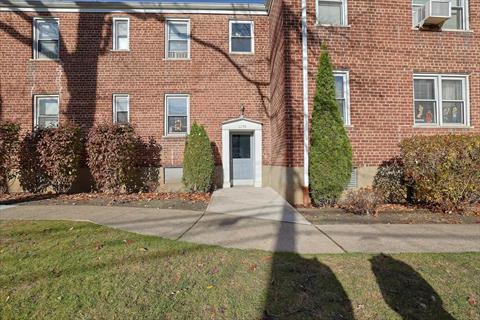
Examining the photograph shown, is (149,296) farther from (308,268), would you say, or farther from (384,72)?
(384,72)

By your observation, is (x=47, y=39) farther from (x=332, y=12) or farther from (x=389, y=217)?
(x=389, y=217)

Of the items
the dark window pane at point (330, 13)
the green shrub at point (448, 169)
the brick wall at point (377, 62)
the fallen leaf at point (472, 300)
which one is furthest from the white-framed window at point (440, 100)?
the fallen leaf at point (472, 300)

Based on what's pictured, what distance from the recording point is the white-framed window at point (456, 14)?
9.63 metres

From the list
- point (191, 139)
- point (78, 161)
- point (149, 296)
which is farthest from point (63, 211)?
point (149, 296)

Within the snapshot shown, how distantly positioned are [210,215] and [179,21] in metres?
8.50

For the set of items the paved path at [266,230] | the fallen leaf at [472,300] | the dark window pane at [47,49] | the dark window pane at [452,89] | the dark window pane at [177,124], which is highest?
the dark window pane at [47,49]

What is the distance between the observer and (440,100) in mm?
9602

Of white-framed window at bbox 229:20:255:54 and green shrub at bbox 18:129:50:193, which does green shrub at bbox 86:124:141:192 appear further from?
white-framed window at bbox 229:20:255:54

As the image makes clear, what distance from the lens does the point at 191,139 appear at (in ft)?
34.3

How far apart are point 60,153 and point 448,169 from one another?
34.0 ft

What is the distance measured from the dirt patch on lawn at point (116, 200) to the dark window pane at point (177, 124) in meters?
3.00

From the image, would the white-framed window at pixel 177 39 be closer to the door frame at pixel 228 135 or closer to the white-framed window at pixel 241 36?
the white-framed window at pixel 241 36

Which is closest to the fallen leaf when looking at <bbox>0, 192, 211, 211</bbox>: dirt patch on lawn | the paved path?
the paved path

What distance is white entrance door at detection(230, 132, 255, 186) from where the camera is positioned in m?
12.3
